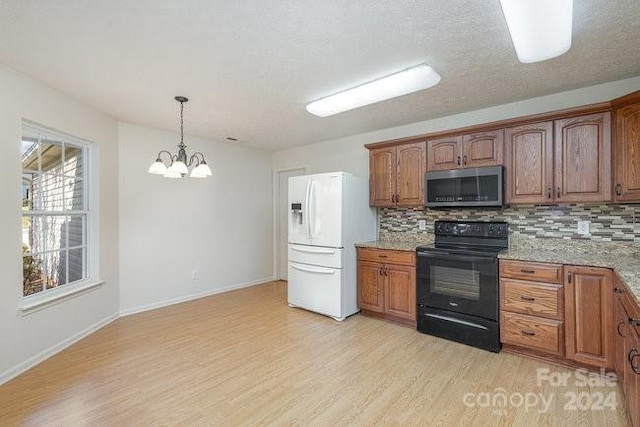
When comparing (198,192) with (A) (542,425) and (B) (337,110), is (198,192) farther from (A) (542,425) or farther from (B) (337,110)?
(A) (542,425)

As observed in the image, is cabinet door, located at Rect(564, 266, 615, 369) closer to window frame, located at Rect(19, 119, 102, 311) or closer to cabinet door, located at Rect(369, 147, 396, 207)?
cabinet door, located at Rect(369, 147, 396, 207)

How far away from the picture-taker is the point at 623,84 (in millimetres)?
2658

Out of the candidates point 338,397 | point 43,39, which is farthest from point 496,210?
point 43,39

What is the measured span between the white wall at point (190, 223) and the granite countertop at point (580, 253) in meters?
3.83

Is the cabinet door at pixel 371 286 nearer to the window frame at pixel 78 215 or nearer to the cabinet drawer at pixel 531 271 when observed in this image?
the cabinet drawer at pixel 531 271

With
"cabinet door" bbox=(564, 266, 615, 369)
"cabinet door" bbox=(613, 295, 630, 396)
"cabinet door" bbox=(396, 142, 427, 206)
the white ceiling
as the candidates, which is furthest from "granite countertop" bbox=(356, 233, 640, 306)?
the white ceiling

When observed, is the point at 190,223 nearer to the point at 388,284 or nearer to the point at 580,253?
the point at 388,284

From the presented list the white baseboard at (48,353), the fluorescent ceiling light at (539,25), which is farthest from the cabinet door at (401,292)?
the white baseboard at (48,353)

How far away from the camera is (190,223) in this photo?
4484 mm

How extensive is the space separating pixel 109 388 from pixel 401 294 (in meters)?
2.74

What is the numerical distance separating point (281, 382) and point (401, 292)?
1681mm

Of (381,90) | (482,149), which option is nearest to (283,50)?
(381,90)

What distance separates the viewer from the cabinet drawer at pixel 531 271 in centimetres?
250

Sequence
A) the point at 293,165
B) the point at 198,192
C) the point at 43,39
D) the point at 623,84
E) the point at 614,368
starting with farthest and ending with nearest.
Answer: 1. the point at 293,165
2. the point at 198,192
3. the point at 623,84
4. the point at 614,368
5. the point at 43,39
